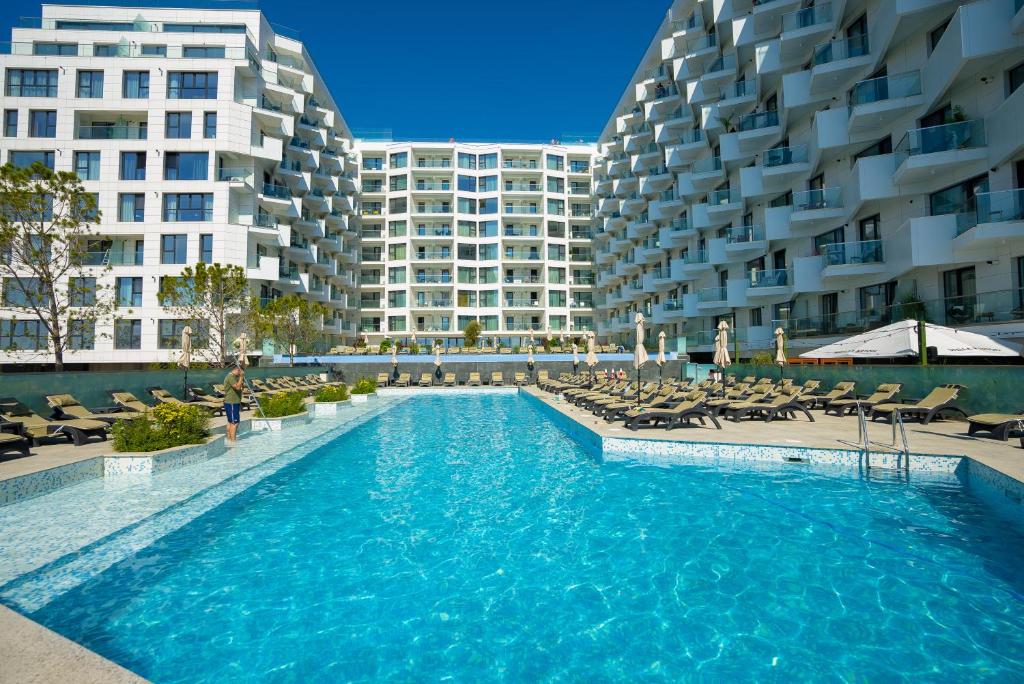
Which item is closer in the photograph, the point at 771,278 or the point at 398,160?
the point at 771,278

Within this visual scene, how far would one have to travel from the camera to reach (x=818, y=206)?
75.6 feet

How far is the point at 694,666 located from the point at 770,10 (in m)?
30.9

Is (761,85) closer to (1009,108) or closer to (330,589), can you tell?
(1009,108)

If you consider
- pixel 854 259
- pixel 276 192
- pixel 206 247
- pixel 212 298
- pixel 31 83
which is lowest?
pixel 212 298

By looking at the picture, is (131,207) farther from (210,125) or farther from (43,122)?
(43,122)

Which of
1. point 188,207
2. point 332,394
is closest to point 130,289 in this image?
point 188,207

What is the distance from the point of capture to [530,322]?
53406 millimetres

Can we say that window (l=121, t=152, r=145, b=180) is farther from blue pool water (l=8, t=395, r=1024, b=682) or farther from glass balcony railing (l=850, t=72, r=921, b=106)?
glass balcony railing (l=850, t=72, r=921, b=106)

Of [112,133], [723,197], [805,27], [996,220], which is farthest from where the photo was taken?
[112,133]

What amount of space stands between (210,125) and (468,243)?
26.3m

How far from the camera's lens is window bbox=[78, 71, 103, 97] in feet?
102

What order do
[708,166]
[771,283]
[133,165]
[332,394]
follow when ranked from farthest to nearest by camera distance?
[708,166] < [133,165] < [771,283] < [332,394]

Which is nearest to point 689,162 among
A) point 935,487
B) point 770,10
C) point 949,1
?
point 770,10

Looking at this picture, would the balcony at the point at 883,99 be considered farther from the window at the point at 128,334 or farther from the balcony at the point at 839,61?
the window at the point at 128,334
